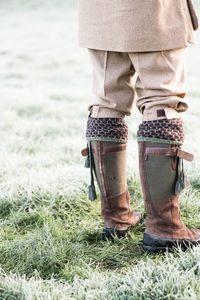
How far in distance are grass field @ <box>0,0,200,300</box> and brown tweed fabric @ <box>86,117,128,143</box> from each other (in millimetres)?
534

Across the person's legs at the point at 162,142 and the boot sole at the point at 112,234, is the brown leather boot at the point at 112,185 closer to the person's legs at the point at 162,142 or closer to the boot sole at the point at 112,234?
the boot sole at the point at 112,234

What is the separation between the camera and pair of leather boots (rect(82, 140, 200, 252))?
1.83 m

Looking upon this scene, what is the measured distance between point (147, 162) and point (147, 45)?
0.51 m

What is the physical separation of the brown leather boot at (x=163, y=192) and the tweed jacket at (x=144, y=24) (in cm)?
43

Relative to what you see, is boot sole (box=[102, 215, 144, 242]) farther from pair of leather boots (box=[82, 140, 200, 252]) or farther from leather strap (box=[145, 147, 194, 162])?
leather strap (box=[145, 147, 194, 162])

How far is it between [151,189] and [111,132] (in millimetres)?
328

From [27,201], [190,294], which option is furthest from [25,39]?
[190,294]

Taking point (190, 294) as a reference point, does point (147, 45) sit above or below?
above

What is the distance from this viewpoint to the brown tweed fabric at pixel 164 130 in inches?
70.2

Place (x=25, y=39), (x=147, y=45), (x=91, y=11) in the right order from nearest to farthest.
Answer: (x=147, y=45)
(x=91, y=11)
(x=25, y=39)

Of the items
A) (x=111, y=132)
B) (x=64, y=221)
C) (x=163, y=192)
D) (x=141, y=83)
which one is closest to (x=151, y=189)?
(x=163, y=192)

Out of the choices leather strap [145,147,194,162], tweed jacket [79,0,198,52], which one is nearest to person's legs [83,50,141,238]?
tweed jacket [79,0,198,52]

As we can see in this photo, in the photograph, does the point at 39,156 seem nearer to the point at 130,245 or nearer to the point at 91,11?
the point at 130,245

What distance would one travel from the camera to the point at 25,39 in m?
15.1
